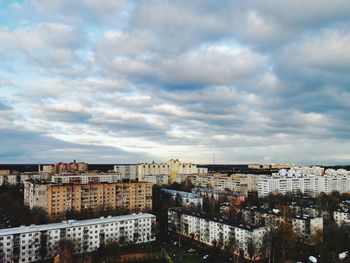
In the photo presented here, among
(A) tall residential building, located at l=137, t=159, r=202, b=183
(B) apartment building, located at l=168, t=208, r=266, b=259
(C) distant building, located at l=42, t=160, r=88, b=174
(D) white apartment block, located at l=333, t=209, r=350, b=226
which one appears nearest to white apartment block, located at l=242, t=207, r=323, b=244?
(B) apartment building, located at l=168, t=208, r=266, b=259

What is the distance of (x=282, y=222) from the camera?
16.7 m

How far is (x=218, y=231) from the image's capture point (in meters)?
16.4

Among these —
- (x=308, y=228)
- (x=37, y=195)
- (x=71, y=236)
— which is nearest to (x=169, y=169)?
(x=37, y=195)

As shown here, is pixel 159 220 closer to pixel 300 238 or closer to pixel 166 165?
pixel 300 238

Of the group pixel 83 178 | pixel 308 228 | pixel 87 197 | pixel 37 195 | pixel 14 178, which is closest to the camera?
pixel 308 228

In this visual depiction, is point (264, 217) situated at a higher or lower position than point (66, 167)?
lower

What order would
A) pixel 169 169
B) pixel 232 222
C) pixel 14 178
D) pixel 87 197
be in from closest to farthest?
pixel 232 222
pixel 87 197
pixel 14 178
pixel 169 169

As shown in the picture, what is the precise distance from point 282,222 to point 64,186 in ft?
47.0

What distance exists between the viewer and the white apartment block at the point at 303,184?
33.6 meters

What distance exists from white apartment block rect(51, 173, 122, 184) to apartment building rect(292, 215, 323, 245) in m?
20.0

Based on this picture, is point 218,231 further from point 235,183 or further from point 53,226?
point 235,183

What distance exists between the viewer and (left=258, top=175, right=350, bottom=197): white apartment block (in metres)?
33.6

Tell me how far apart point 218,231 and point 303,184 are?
896 inches

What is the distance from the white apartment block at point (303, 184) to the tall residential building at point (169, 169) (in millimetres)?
17173
